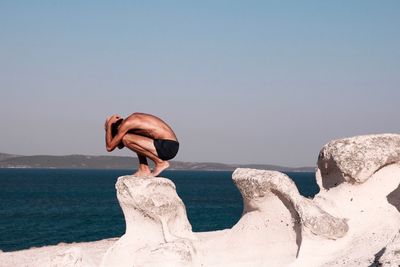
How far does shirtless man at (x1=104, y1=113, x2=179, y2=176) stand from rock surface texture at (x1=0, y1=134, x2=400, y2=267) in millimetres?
500

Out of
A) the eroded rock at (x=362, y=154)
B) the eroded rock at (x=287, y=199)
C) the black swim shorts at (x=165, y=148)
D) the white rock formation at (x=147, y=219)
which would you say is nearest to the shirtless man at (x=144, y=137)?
the black swim shorts at (x=165, y=148)

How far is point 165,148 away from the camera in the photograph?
37.6 ft

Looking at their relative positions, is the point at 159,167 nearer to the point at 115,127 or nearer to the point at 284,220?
the point at 115,127

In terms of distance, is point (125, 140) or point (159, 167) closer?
point (125, 140)

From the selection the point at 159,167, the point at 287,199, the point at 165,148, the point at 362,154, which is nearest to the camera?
the point at 287,199

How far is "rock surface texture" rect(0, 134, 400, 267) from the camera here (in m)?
9.76

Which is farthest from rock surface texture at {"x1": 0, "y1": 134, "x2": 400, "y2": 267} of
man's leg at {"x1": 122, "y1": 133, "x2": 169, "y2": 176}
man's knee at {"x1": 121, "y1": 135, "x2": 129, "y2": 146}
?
man's knee at {"x1": 121, "y1": 135, "x2": 129, "y2": 146}

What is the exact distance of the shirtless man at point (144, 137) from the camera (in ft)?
37.5

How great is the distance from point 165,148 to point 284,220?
7.64 ft

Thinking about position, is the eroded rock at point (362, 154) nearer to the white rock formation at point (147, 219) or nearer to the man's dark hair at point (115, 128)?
the white rock formation at point (147, 219)

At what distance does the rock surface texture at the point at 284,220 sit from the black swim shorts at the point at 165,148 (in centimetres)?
48

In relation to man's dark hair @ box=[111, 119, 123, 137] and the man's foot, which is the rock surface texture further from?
man's dark hair @ box=[111, 119, 123, 137]

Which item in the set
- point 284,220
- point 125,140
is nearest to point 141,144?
point 125,140

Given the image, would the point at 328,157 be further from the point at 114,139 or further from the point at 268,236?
the point at 114,139
